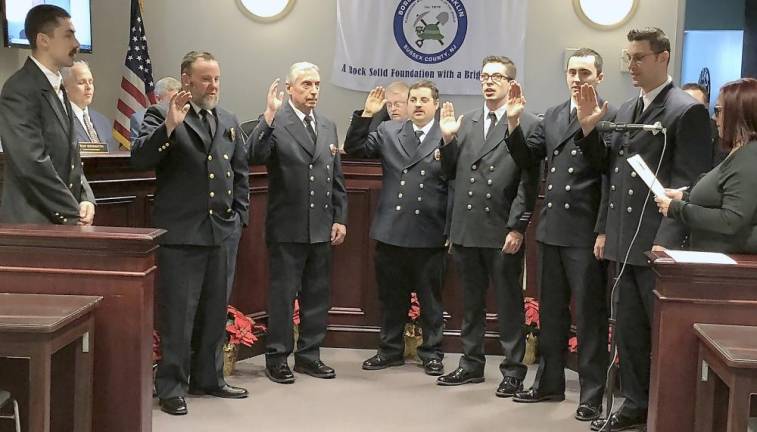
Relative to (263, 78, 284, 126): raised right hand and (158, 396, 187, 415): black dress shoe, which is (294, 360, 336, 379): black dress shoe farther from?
(263, 78, 284, 126): raised right hand

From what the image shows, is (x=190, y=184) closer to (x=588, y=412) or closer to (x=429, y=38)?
(x=588, y=412)

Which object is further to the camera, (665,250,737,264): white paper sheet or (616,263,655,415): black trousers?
(616,263,655,415): black trousers

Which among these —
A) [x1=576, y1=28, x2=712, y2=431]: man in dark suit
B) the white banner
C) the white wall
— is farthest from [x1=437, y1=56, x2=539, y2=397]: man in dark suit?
the white wall

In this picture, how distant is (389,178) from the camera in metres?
4.64

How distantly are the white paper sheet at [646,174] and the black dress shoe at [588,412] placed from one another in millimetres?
1109

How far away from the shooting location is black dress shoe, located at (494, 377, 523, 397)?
4.22 meters

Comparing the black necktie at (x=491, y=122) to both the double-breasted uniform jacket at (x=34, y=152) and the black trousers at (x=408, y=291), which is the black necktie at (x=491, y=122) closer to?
the black trousers at (x=408, y=291)

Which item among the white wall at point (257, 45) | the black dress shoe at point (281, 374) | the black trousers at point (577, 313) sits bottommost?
the black dress shoe at point (281, 374)

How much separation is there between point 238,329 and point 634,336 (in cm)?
195

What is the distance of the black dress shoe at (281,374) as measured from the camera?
14.3 ft

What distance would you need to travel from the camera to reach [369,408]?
4.00m

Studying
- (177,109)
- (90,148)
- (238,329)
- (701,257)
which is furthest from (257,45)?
(701,257)

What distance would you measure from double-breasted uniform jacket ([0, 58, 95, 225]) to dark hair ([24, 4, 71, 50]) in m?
0.12

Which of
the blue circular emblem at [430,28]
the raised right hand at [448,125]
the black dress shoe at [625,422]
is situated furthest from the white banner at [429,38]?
the black dress shoe at [625,422]
